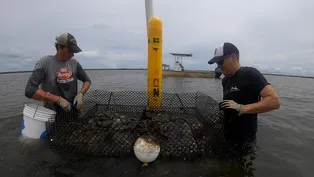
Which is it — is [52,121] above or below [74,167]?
above

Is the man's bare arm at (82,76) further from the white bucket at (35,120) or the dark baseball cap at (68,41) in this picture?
the white bucket at (35,120)

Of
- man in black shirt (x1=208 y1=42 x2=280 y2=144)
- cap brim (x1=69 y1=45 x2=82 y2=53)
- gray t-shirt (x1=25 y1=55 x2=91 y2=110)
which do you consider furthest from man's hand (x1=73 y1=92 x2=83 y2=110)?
man in black shirt (x1=208 y1=42 x2=280 y2=144)

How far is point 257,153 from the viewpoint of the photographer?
174 inches

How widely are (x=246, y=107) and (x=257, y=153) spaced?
5.88 feet

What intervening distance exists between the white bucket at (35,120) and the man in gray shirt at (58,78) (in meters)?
0.23

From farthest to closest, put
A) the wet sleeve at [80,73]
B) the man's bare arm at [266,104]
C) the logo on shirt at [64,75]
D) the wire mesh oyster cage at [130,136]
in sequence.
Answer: the wet sleeve at [80,73]
the logo on shirt at [64,75]
the wire mesh oyster cage at [130,136]
the man's bare arm at [266,104]

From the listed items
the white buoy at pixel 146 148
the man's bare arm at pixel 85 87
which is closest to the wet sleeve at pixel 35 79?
the man's bare arm at pixel 85 87

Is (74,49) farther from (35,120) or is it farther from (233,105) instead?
(233,105)

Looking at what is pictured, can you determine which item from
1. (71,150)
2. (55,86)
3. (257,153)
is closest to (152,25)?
(55,86)

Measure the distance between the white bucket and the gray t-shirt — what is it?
0.30 metres

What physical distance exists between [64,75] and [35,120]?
112 cm

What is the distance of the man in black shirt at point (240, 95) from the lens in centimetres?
321

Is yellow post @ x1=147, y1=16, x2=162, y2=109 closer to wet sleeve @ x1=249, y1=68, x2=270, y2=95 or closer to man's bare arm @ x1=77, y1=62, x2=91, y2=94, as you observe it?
man's bare arm @ x1=77, y1=62, x2=91, y2=94

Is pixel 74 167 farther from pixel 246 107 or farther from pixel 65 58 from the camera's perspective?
pixel 246 107
